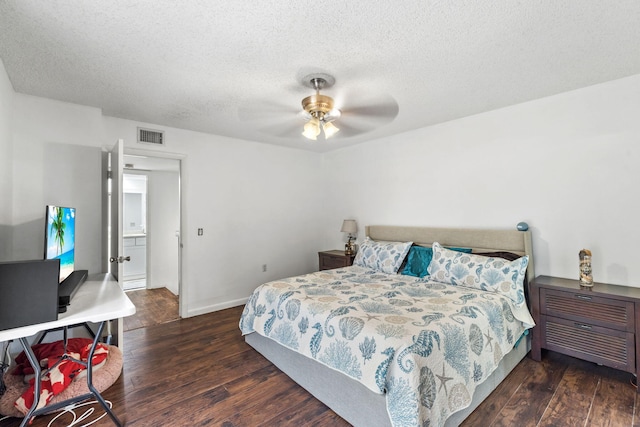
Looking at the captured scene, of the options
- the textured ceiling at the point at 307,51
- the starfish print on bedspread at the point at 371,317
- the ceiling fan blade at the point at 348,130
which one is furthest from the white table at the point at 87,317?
the ceiling fan blade at the point at 348,130

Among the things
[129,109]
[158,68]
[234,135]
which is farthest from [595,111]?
Answer: [129,109]

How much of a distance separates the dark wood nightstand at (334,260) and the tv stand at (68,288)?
297 cm

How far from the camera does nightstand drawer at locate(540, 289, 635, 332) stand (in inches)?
85.4

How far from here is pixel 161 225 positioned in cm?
514

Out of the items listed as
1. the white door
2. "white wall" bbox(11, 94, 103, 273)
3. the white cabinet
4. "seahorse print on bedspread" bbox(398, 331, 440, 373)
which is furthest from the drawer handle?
the white cabinet

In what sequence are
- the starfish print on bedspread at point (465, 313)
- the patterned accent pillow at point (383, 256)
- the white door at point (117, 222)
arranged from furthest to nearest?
the patterned accent pillow at point (383, 256) → the white door at point (117, 222) → the starfish print on bedspread at point (465, 313)

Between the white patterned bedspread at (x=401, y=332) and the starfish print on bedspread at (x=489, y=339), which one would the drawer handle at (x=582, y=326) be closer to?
the white patterned bedspread at (x=401, y=332)

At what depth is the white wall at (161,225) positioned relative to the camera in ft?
16.7

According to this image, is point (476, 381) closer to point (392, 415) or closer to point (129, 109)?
point (392, 415)

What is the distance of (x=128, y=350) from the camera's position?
2.87 m

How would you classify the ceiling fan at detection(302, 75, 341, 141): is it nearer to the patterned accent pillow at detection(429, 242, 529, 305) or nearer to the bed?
the bed

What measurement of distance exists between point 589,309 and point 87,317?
3.54m

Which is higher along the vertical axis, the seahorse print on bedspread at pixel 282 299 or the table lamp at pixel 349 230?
the table lamp at pixel 349 230

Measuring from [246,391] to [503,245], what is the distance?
2.80 m
